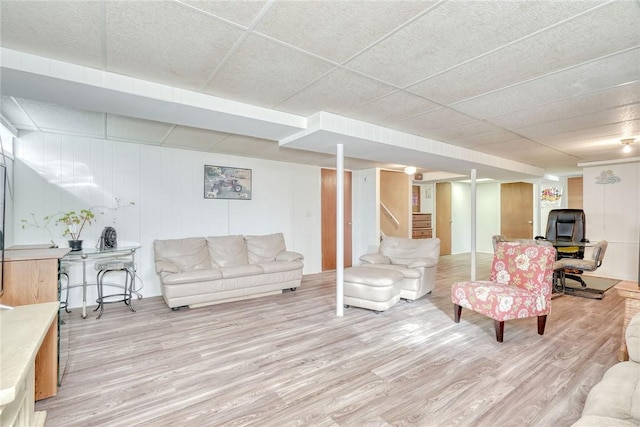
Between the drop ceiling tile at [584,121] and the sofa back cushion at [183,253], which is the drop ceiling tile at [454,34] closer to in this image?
the drop ceiling tile at [584,121]

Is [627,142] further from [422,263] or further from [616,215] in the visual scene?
[422,263]

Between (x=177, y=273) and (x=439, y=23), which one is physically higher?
(x=439, y=23)

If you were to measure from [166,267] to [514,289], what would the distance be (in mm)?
4066

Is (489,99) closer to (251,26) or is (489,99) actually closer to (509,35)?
(509,35)

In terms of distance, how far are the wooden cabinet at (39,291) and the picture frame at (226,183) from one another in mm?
3049

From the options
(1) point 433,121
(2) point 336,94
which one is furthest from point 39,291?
(1) point 433,121

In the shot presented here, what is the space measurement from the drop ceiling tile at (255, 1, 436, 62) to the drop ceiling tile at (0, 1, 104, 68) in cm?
93

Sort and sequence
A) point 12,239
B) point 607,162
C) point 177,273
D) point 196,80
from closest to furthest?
point 196,80 → point 12,239 → point 177,273 → point 607,162

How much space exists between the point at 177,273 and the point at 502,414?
364cm

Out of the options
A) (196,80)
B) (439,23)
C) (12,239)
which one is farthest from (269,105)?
(12,239)

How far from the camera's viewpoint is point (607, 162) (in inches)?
226

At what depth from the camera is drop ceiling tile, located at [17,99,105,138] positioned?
2980 millimetres

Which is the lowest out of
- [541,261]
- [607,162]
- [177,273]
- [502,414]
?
[502,414]

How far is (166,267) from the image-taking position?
3990 millimetres
